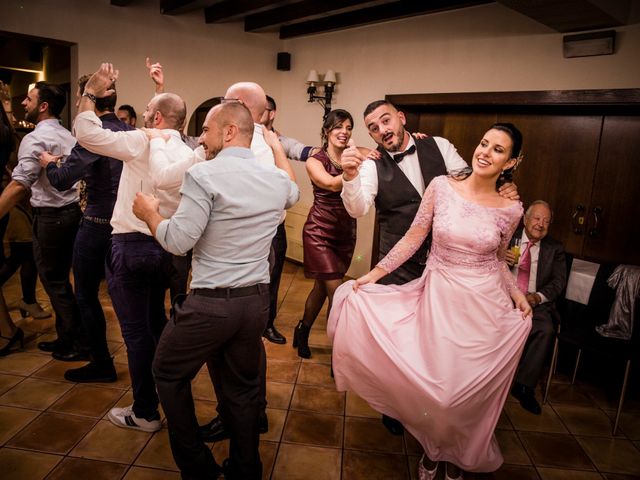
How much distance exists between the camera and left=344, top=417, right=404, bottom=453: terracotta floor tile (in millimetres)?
2428

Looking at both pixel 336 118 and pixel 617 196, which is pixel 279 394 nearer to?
pixel 336 118

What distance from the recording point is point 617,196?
3791 millimetres

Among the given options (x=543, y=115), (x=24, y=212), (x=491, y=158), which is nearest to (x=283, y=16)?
(x=543, y=115)

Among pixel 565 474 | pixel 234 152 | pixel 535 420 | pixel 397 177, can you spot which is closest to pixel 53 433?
pixel 234 152

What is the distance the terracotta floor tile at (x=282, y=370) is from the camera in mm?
3064

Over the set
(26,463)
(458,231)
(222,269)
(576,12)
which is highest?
(576,12)

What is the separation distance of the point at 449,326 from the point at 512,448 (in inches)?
39.5

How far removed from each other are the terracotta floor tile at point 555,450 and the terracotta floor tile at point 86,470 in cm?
200

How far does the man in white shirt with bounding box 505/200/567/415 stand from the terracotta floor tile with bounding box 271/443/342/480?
1336 mm

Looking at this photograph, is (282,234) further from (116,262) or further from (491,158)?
(491,158)

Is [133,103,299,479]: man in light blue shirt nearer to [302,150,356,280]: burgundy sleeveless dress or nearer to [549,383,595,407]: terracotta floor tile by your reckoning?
[302,150,356,280]: burgundy sleeveless dress

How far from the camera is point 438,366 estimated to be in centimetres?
191

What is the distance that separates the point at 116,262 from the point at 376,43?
390cm

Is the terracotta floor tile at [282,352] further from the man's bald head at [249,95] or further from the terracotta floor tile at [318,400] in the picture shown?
the man's bald head at [249,95]
